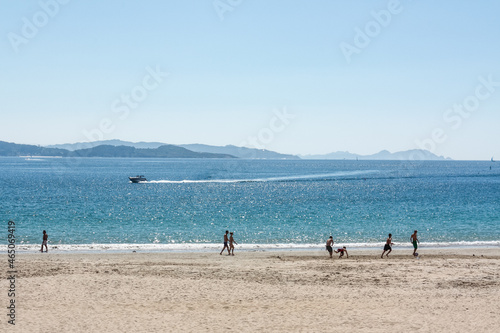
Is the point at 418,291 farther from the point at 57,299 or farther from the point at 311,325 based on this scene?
the point at 57,299

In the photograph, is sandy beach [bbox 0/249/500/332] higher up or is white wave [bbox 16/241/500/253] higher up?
sandy beach [bbox 0/249/500/332]

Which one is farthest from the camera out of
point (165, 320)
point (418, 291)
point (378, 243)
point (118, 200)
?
point (118, 200)

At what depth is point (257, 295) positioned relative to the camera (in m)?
Result: 17.5

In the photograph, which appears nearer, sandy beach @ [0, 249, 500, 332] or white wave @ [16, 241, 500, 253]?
sandy beach @ [0, 249, 500, 332]

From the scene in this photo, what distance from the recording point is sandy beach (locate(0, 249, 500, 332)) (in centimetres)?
1421

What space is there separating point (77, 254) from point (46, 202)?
37.9 m

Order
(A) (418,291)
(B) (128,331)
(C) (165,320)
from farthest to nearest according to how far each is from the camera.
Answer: (A) (418,291) → (C) (165,320) → (B) (128,331)

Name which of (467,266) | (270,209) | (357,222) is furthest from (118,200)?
(467,266)

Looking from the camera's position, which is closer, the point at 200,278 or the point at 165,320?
the point at 165,320

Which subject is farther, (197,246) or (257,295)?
(197,246)

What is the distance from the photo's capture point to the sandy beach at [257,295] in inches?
559

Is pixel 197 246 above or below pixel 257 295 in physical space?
below

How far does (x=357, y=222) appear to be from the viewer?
150 ft

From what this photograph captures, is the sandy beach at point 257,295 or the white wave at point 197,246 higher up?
the sandy beach at point 257,295
